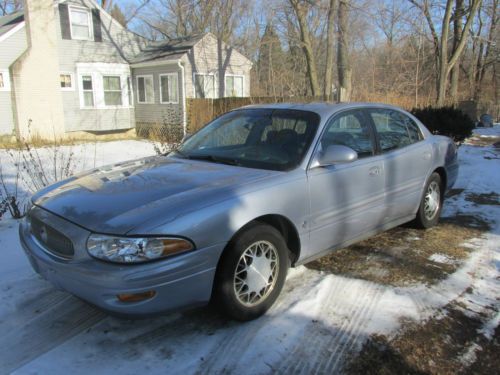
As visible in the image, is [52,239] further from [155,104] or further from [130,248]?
[155,104]

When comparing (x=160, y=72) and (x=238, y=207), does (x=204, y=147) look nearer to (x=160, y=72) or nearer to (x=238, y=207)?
(x=238, y=207)

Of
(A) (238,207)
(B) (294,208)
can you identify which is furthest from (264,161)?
(A) (238,207)

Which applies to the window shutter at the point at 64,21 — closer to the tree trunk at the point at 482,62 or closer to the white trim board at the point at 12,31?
the white trim board at the point at 12,31

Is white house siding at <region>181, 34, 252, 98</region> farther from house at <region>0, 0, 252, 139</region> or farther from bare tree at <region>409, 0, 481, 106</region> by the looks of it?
bare tree at <region>409, 0, 481, 106</region>

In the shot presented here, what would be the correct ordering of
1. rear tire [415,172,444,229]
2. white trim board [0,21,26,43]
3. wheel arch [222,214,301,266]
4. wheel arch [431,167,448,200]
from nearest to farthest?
1. wheel arch [222,214,301,266]
2. rear tire [415,172,444,229]
3. wheel arch [431,167,448,200]
4. white trim board [0,21,26,43]

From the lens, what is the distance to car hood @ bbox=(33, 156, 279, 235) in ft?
9.08

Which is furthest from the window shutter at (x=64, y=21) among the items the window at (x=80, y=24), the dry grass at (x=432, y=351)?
the dry grass at (x=432, y=351)

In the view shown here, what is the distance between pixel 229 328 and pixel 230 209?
88 centimetres

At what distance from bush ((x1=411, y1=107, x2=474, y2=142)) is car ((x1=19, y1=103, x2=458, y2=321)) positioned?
753cm

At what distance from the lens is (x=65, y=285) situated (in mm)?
2805

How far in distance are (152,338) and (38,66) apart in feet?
56.9

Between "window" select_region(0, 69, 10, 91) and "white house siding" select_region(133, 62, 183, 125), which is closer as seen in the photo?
"window" select_region(0, 69, 10, 91)

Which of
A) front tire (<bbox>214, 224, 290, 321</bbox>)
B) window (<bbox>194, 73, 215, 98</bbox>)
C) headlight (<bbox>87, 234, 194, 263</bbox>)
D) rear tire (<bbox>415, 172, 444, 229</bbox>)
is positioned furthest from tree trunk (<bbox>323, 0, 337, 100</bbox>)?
headlight (<bbox>87, 234, 194, 263</bbox>)

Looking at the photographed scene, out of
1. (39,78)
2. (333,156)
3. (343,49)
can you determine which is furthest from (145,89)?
(333,156)
